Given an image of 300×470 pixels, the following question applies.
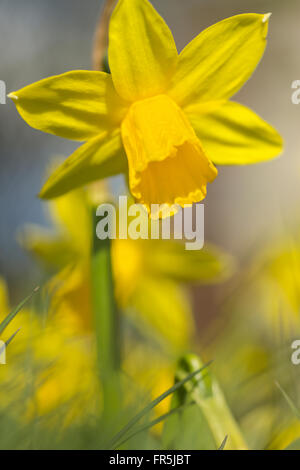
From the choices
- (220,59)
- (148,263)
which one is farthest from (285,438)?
(148,263)

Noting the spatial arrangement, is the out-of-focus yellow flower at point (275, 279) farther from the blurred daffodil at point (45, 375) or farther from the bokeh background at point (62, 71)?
the blurred daffodil at point (45, 375)

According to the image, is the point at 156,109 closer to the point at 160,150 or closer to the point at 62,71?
the point at 160,150

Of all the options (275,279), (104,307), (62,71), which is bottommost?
(104,307)

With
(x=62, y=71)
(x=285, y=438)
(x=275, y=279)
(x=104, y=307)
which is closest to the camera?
(x=285, y=438)

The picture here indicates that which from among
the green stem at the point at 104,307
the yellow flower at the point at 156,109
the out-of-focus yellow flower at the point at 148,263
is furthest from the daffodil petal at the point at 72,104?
the out-of-focus yellow flower at the point at 148,263

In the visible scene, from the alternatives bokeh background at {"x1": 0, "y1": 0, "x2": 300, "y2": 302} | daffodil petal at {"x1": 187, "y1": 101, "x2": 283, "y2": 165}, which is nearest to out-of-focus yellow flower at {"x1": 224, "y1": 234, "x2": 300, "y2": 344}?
bokeh background at {"x1": 0, "y1": 0, "x2": 300, "y2": 302}

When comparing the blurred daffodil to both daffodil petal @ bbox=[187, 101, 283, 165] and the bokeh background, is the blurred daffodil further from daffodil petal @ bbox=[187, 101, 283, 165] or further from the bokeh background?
daffodil petal @ bbox=[187, 101, 283, 165]

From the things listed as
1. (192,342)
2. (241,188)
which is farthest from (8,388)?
(241,188)
